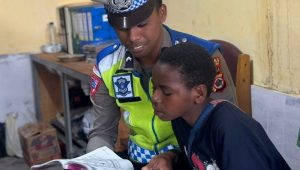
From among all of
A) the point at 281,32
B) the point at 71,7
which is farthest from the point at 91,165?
the point at 71,7

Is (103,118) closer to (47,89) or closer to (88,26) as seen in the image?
(88,26)

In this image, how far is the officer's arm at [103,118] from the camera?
148 centimetres

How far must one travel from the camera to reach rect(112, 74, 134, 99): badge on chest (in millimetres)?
1380

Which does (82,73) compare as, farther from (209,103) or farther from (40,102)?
(209,103)

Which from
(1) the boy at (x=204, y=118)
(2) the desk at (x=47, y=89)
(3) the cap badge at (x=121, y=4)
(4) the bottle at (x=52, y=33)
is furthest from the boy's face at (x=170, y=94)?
(4) the bottle at (x=52, y=33)

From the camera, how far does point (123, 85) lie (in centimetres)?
138

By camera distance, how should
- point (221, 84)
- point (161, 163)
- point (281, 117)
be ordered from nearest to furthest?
point (161, 163) < point (221, 84) < point (281, 117)

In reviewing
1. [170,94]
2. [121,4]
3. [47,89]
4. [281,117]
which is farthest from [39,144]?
[170,94]

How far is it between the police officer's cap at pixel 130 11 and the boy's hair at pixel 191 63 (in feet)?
0.60

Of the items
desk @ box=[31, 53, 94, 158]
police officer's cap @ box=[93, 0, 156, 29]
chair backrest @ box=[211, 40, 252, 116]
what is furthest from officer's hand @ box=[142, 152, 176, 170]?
desk @ box=[31, 53, 94, 158]

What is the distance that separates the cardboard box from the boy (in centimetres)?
206

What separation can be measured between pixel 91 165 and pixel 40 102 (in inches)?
98.2

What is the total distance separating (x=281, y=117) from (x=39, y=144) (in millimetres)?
1924

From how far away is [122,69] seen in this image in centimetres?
140
